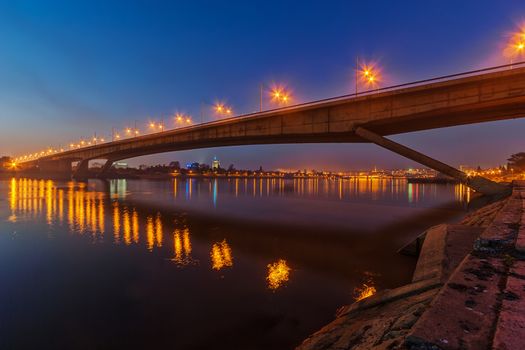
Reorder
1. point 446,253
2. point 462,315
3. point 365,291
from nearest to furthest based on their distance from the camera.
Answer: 1. point 462,315
2. point 446,253
3. point 365,291

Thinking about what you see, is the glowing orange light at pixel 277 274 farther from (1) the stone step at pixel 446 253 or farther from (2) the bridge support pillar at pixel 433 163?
(2) the bridge support pillar at pixel 433 163

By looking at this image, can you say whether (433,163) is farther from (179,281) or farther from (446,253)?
(179,281)

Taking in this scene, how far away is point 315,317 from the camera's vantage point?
797 centimetres

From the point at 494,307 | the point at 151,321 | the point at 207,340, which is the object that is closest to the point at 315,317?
the point at 207,340

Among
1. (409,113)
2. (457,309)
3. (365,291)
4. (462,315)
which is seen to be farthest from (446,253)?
(409,113)

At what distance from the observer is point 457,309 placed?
11.1 ft

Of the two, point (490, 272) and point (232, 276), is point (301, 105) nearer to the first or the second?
point (232, 276)

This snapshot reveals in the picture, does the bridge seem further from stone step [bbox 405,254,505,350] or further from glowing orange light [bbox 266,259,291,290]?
stone step [bbox 405,254,505,350]

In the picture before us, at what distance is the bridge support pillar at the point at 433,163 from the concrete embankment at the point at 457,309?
2213cm

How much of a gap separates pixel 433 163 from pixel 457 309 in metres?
29.3

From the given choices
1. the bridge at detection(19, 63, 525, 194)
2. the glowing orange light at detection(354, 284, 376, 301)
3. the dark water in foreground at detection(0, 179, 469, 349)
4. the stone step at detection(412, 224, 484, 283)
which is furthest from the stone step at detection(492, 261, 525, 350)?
the bridge at detection(19, 63, 525, 194)

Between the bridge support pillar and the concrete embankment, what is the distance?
22135mm

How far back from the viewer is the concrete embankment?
2816mm

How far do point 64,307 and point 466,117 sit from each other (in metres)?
36.4
